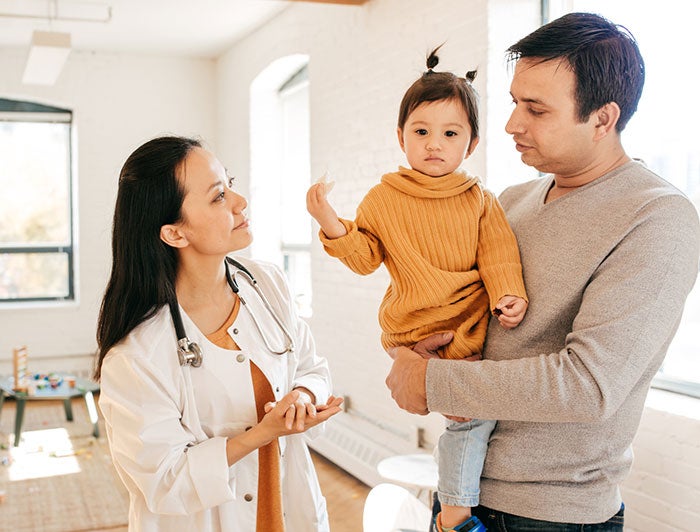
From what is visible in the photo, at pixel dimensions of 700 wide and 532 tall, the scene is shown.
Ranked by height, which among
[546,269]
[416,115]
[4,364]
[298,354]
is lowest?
[4,364]

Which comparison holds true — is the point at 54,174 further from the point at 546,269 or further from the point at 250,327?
the point at 546,269

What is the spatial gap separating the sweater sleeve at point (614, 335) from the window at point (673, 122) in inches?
67.1

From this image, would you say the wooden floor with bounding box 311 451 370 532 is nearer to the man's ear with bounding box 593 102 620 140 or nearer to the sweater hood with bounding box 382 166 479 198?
the sweater hood with bounding box 382 166 479 198

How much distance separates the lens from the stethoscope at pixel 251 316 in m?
1.78

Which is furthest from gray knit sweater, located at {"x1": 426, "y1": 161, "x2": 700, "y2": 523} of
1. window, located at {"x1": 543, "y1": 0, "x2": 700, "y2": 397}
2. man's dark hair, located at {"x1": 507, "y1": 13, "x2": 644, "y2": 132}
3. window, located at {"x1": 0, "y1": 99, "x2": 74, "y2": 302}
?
window, located at {"x1": 0, "y1": 99, "x2": 74, "y2": 302}

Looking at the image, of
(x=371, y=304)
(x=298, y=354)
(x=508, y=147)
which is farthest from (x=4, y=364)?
(x=298, y=354)

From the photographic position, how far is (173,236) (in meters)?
1.88

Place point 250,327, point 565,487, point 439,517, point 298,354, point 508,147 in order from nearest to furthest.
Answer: point 565,487
point 439,517
point 250,327
point 298,354
point 508,147

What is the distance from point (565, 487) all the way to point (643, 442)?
63.2 inches

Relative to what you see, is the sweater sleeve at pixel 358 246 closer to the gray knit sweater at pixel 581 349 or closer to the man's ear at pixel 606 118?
Answer: the gray knit sweater at pixel 581 349

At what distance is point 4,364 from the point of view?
24.9 ft

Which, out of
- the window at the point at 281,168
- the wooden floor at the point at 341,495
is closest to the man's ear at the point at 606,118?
the wooden floor at the point at 341,495

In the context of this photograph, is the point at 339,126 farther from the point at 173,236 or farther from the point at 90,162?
the point at 90,162

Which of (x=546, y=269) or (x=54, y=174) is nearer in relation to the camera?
(x=546, y=269)
